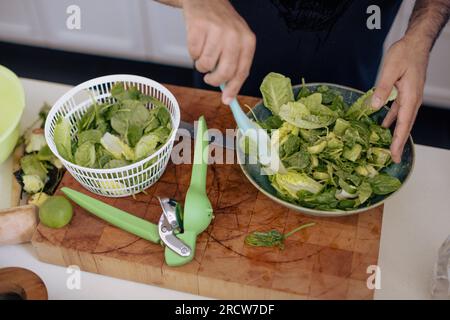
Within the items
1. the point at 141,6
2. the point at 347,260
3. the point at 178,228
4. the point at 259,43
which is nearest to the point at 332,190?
the point at 347,260

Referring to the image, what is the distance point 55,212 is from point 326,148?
20.2 inches

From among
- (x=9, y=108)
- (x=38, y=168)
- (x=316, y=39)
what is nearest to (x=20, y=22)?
(x=9, y=108)

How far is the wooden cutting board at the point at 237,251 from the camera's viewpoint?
948 mm

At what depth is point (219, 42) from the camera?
888mm

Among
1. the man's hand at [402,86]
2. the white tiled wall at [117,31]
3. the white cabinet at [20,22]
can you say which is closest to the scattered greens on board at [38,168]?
the man's hand at [402,86]

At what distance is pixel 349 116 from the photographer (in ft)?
3.63

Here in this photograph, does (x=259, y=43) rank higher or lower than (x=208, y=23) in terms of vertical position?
lower

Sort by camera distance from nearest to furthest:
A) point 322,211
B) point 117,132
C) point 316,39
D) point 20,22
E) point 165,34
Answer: point 322,211, point 117,132, point 316,39, point 165,34, point 20,22

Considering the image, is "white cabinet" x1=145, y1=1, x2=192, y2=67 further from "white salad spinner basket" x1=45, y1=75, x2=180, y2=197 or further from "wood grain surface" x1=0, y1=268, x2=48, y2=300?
"wood grain surface" x1=0, y1=268, x2=48, y2=300

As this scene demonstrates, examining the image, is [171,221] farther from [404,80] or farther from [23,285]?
[404,80]

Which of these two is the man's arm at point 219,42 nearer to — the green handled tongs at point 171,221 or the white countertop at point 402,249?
the green handled tongs at point 171,221

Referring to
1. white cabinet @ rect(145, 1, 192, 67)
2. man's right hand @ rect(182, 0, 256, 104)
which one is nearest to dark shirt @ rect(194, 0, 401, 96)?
man's right hand @ rect(182, 0, 256, 104)
